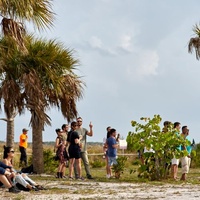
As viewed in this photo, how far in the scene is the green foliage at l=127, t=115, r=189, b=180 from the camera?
16250mm

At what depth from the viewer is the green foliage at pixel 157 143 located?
1625 cm

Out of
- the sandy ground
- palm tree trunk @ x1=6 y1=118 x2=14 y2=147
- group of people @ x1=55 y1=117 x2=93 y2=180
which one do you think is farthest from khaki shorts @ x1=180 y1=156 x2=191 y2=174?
palm tree trunk @ x1=6 y1=118 x2=14 y2=147

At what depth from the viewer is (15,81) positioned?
65.7 ft

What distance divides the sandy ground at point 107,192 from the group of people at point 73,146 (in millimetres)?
1748

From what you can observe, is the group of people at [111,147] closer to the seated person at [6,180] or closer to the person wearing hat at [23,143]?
the seated person at [6,180]

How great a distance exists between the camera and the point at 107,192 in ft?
42.7

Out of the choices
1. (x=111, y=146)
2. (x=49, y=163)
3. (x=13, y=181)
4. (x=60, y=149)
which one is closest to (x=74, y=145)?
(x=60, y=149)

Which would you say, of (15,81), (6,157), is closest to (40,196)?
(6,157)

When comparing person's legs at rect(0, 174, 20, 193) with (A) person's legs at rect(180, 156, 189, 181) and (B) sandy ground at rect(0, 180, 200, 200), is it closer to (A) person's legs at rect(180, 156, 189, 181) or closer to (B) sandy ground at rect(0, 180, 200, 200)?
(B) sandy ground at rect(0, 180, 200, 200)

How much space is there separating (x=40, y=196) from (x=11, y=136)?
10627 millimetres

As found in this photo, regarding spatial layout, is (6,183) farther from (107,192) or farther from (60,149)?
(60,149)

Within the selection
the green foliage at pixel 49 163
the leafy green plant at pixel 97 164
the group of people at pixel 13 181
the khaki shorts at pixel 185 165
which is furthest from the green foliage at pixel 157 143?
the leafy green plant at pixel 97 164

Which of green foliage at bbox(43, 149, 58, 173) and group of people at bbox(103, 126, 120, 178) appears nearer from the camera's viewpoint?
group of people at bbox(103, 126, 120, 178)

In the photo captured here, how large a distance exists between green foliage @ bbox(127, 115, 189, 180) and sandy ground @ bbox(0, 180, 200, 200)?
1.56 metres
